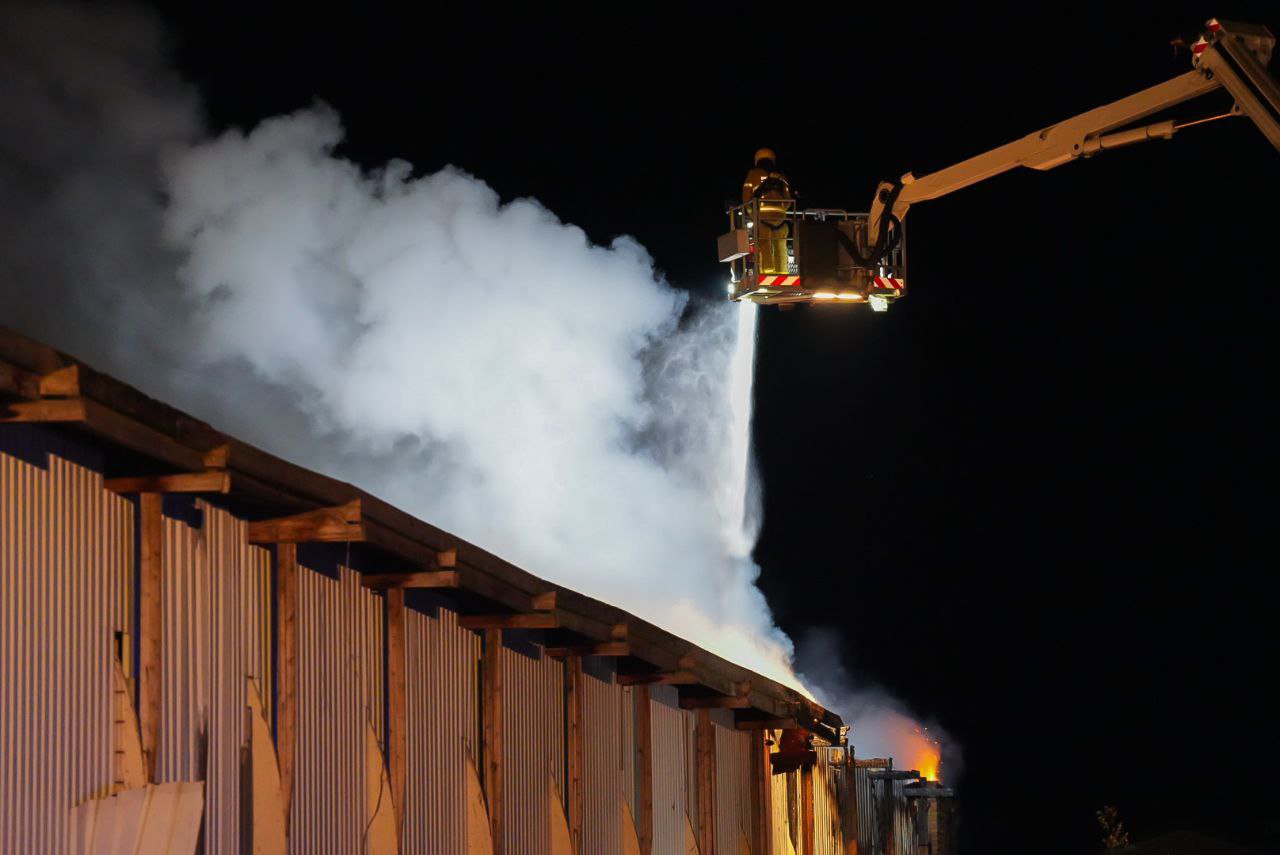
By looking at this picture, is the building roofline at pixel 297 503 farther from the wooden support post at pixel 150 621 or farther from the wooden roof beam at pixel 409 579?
the wooden support post at pixel 150 621

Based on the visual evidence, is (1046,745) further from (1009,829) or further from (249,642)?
(249,642)

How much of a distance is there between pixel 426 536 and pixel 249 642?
206 centimetres

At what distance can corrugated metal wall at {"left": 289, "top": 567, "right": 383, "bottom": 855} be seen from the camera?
1239cm

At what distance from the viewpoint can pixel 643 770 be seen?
19188 millimetres

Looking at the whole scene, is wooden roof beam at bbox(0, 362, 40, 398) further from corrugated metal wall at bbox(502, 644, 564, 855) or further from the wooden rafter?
the wooden rafter

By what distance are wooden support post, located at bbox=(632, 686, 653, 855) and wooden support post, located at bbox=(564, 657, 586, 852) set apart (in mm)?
1618

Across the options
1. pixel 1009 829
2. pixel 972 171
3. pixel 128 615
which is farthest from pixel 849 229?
pixel 1009 829

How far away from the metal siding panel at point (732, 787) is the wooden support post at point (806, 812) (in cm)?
263

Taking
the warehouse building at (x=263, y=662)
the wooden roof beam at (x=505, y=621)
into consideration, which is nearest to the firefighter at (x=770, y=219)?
the warehouse building at (x=263, y=662)

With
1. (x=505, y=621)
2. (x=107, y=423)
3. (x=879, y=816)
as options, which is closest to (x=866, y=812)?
(x=879, y=816)

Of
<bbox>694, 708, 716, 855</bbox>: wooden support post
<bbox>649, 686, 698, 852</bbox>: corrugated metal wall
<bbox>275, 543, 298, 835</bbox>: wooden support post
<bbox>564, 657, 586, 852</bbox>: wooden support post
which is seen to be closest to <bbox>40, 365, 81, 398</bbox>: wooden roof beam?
<bbox>275, 543, 298, 835</bbox>: wooden support post

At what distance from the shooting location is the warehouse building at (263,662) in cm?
977

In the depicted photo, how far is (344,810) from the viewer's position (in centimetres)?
1295

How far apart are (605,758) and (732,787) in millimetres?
4400
